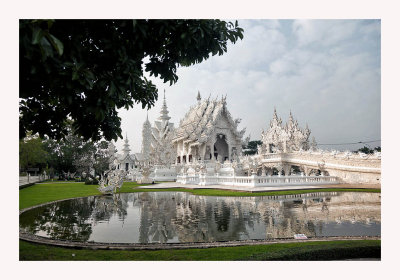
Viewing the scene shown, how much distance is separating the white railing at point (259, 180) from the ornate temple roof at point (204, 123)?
9.46 m

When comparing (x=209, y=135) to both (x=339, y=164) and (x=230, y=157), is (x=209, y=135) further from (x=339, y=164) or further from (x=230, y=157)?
(x=339, y=164)

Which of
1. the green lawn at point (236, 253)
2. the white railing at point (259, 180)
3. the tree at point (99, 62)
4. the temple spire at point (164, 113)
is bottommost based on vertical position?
the white railing at point (259, 180)

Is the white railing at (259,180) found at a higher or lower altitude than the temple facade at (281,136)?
lower

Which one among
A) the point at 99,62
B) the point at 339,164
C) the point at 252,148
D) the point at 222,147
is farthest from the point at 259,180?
the point at 252,148

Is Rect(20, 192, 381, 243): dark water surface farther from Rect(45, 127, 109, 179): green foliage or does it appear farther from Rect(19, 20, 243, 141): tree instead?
Rect(45, 127, 109, 179): green foliage

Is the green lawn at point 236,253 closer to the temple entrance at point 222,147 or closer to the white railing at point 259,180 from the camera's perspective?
the white railing at point 259,180

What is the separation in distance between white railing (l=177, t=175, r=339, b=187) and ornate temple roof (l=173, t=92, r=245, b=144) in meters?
9.46

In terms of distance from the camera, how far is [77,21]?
4051mm

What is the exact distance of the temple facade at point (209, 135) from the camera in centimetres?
3034

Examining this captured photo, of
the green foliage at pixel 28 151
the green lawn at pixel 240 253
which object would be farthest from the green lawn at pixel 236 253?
the green foliage at pixel 28 151

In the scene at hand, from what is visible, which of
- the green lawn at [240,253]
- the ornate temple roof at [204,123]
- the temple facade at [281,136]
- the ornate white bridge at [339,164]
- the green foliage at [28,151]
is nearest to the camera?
the green lawn at [240,253]

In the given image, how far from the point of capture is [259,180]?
15797 millimetres

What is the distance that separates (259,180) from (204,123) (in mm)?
15889
